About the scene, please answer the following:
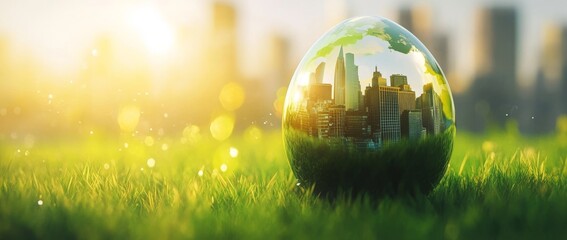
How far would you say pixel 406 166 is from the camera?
4.15 metres

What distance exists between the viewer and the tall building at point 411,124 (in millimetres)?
4070

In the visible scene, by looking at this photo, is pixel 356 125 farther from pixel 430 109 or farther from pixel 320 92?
pixel 430 109

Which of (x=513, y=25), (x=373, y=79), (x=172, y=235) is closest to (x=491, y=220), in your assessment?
(x=373, y=79)

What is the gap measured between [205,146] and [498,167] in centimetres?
520

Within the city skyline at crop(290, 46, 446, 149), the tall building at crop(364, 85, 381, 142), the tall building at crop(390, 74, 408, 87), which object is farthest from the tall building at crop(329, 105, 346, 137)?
the tall building at crop(390, 74, 408, 87)

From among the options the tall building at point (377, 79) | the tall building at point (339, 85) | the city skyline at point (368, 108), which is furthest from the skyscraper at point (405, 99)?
the tall building at point (339, 85)

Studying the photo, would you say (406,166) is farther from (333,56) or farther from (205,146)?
(205,146)

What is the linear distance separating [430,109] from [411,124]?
0.20 m

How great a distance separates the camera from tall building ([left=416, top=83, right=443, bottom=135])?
4121mm

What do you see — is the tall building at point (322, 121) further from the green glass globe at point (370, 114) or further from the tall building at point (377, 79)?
the tall building at point (377, 79)

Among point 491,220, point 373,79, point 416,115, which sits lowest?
point 491,220

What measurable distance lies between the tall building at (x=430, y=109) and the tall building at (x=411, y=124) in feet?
0.15

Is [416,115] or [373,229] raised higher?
[416,115]

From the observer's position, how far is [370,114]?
402 cm
